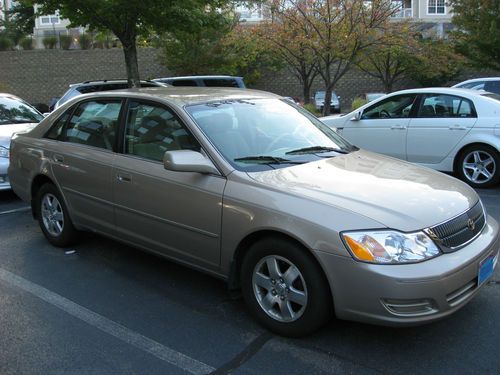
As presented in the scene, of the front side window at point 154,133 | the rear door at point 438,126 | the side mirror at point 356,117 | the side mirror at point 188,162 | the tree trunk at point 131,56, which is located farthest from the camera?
the tree trunk at point 131,56

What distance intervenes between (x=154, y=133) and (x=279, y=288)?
1.69 m

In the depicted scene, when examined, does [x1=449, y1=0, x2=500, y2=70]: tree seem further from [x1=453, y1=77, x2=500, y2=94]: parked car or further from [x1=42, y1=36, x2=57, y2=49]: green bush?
[x1=42, y1=36, x2=57, y2=49]: green bush

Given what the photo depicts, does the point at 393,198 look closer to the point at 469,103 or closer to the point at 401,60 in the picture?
the point at 469,103

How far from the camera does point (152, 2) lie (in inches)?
414

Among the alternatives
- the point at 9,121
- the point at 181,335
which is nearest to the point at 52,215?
the point at 181,335

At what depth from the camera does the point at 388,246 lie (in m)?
2.95

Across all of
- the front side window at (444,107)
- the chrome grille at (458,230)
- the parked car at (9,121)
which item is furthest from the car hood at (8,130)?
the chrome grille at (458,230)

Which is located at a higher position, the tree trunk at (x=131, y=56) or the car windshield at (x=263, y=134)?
the tree trunk at (x=131, y=56)

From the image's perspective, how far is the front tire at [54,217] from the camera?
5.08 m

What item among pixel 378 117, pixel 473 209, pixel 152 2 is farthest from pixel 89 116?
pixel 152 2

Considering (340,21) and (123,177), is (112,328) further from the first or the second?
(340,21)

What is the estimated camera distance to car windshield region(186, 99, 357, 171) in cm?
383

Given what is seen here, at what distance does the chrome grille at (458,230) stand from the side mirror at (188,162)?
152 centimetres

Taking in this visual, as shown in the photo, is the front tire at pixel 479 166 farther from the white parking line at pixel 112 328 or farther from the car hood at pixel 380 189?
the white parking line at pixel 112 328
